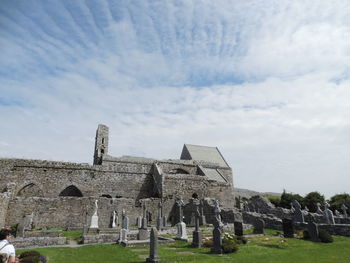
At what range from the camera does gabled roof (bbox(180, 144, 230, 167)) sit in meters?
39.8

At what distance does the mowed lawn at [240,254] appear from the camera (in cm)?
870

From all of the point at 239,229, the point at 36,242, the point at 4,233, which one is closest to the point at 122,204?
the point at 36,242

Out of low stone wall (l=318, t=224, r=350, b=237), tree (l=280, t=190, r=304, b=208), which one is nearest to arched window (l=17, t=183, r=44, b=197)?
low stone wall (l=318, t=224, r=350, b=237)

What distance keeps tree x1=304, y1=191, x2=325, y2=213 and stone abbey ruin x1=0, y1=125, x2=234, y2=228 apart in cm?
1247

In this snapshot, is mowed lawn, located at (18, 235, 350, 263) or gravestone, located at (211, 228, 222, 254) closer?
mowed lawn, located at (18, 235, 350, 263)

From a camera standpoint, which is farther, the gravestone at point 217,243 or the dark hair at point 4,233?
the gravestone at point 217,243

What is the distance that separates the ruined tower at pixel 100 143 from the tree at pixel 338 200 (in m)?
32.5

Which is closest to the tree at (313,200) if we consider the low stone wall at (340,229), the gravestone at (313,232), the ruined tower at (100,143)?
the low stone wall at (340,229)

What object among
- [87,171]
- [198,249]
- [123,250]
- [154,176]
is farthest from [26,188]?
[198,249]

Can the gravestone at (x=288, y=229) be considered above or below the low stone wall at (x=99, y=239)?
above

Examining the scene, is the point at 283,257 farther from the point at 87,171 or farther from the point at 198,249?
the point at 87,171

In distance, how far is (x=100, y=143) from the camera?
31.6m

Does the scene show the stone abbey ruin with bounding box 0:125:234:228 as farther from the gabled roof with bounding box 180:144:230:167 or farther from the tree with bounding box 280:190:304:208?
the tree with bounding box 280:190:304:208

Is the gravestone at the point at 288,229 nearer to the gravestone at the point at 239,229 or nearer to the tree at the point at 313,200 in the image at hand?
the gravestone at the point at 239,229
